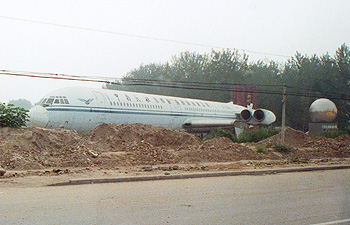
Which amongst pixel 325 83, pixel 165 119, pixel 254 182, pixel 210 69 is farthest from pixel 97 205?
pixel 210 69

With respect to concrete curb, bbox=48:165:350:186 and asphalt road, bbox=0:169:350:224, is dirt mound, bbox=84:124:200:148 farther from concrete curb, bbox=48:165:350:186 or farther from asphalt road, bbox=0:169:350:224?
asphalt road, bbox=0:169:350:224

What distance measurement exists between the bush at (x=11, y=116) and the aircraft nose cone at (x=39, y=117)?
4608mm

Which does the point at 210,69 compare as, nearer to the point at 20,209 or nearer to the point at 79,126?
the point at 79,126

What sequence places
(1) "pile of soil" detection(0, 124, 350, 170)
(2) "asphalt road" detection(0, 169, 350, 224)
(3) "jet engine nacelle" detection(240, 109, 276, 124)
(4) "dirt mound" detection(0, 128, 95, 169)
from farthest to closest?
(3) "jet engine nacelle" detection(240, 109, 276, 124) < (1) "pile of soil" detection(0, 124, 350, 170) < (4) "dirt mound" detection(0, 128, 95, 169) < (2) "asphalt road" detection(0, 169, 350, 224)

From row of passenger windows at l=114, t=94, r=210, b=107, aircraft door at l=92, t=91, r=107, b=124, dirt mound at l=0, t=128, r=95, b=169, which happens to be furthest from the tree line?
dirt mound at l=0, t=128, r=95, b=169

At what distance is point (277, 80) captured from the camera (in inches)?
2283

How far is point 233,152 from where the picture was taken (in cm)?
1703

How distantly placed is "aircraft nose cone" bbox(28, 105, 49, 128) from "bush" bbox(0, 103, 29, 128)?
4608 mm

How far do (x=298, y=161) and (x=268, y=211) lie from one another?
10.9 m

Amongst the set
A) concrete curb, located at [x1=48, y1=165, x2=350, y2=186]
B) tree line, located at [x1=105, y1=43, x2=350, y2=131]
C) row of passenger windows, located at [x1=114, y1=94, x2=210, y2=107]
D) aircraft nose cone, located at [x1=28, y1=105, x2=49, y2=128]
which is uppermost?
tree line, located at [x1=105, y1=43, x2=350, y2=131]

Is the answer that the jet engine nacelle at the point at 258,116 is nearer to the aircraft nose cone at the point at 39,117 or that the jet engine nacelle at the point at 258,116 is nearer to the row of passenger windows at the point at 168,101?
the row of passenger windows at the point at 168,101

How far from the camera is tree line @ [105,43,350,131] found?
50.3m

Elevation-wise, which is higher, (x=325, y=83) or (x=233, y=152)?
(x=325, y=83)

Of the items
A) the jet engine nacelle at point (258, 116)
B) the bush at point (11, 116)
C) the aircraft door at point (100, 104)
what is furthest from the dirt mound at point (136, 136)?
the jet engine nacelle at point (258, 116)
